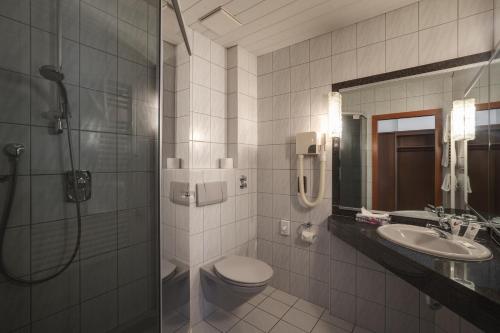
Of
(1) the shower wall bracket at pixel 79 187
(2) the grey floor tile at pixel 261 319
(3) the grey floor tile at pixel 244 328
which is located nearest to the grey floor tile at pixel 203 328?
(3) the grey floor tile at pixel 244 328

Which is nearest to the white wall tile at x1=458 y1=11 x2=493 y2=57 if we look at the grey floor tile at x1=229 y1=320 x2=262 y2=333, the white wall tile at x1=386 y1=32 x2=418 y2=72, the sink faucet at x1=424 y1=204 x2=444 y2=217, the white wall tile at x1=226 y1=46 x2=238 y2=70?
the white wall tile at x1=386 y1=32 x2=418 y2=72

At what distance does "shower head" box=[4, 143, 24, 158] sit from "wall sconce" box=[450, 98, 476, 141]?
→ 195 cm

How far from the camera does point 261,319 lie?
5.35 feet

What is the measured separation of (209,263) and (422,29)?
2282 millimetres

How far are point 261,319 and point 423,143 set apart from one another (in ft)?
5.78

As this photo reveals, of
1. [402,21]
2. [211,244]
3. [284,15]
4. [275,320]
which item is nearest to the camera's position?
[402,21]

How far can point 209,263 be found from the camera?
1701 mm

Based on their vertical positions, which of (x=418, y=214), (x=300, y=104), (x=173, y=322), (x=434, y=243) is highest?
(x=300, y=104)

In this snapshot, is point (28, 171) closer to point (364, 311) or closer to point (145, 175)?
point (145, 175)

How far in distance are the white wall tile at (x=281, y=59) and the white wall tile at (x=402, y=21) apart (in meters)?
0.78

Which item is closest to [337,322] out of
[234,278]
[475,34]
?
[234,278]

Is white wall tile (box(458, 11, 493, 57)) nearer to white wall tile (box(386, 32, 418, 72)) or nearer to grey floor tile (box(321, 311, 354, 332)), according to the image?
white wall tile (box(386, 32, 418, 72))

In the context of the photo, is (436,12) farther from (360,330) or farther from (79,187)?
(360,330)

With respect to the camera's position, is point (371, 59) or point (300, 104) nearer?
point (371, 59)
